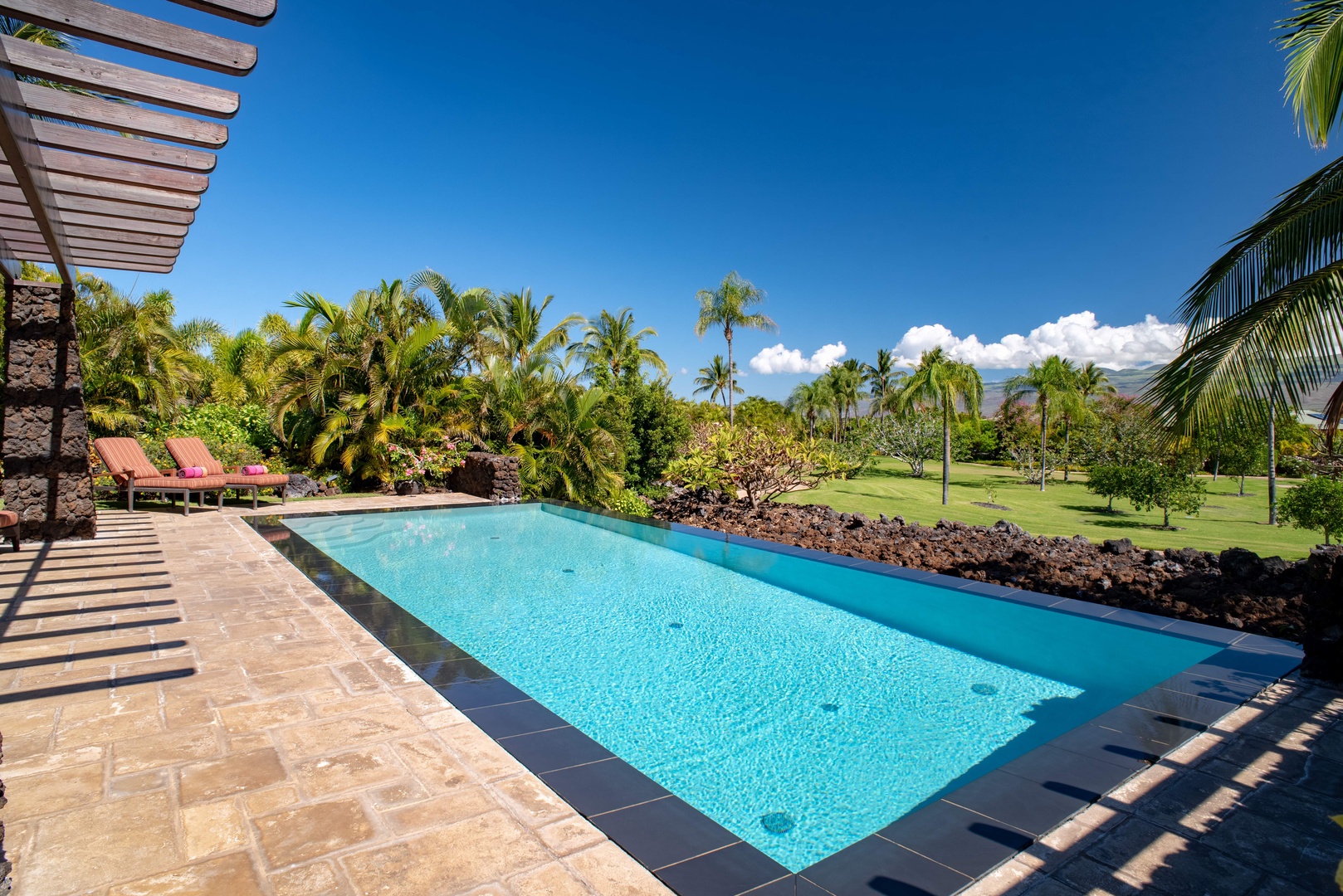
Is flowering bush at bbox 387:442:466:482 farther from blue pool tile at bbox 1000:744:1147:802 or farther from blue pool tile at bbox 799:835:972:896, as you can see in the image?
blue pool tile at bbox 799:835:972:896

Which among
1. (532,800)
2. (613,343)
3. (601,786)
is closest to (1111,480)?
(601,786)

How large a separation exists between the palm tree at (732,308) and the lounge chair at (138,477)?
1975 centimetres

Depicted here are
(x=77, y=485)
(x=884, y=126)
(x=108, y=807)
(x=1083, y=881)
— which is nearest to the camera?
(x=1083, y=881)

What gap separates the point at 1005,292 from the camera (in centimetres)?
4050

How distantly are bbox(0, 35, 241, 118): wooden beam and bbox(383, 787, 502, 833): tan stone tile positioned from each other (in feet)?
13.0

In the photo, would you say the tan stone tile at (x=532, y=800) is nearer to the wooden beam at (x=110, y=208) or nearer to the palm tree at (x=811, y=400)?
the wooden beam at (x=110, y=208)

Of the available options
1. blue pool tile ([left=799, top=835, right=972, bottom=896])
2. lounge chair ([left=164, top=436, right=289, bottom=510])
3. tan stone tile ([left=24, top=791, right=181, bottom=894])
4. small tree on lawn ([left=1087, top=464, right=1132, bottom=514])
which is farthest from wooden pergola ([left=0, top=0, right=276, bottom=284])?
small tree on lawn ([left=1087, top=464, right=1132, bottom=514])

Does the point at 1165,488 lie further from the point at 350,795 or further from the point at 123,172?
the point at 123,172

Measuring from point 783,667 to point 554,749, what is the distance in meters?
2.63

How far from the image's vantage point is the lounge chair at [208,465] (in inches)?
420

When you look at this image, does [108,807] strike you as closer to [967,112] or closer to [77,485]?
[77,485]

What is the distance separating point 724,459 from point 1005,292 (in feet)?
115

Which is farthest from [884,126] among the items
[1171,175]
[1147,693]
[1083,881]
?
[1083,881]

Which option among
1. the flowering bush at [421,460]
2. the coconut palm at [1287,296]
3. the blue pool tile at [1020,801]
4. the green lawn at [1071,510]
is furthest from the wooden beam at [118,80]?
the green lawn at [1071,510]
